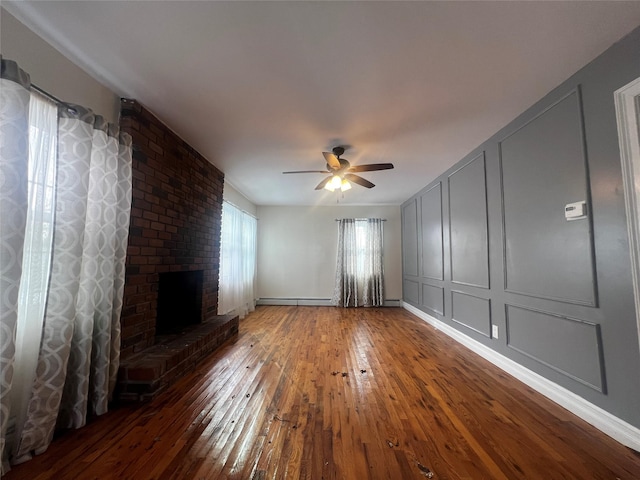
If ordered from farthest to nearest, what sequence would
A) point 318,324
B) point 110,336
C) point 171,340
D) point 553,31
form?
point 318,324 → point 171,340 → point 110,336 → point 553,31

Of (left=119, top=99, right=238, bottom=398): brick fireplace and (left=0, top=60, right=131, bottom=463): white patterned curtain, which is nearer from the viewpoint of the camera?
(left=0, top=60, right=131, bottom=463): white patterned curtain

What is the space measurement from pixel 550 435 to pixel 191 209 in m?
3.65

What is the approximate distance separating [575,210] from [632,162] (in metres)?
0.40

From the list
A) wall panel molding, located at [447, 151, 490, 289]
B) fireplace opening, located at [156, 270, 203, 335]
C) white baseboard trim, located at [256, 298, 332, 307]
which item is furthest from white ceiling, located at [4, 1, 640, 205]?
white baseboard trim, located at [256, 298, 332, 307]

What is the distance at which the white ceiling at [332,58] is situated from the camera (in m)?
1.40

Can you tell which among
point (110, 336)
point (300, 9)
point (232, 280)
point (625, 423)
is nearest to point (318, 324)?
point (232, 280)

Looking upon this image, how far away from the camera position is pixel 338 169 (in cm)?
304

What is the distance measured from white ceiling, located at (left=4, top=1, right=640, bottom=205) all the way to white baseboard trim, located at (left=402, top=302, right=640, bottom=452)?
2.29 metres

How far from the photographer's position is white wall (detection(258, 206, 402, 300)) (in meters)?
6.23

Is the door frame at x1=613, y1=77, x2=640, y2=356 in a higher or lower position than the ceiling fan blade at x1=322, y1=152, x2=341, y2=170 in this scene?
lower

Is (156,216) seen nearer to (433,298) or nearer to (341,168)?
(341,168)

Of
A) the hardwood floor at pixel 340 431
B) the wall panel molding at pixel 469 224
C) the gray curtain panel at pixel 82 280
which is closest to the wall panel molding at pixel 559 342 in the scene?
the hardwood floor at pixel 340 431

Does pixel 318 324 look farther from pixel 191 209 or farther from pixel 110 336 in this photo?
pixel 110 336

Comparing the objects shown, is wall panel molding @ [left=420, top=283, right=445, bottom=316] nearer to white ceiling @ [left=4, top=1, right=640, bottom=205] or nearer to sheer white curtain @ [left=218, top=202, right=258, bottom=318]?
white ceiling @ [left=4, top=1, right=640, bottom=205]
